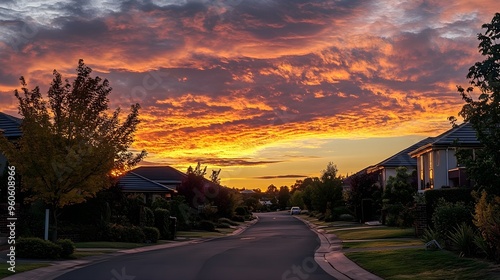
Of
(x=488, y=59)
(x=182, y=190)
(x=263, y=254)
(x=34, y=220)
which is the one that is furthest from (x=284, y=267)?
(x=182, y=190)

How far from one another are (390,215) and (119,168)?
26.6m

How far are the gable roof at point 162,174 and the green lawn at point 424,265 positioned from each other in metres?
65.5

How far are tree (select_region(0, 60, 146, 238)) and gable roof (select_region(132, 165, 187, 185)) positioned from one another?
60.3 metres

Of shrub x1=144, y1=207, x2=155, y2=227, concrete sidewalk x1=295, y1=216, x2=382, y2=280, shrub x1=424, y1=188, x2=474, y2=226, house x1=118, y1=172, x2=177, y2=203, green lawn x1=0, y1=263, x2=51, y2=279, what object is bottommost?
concrete sidewalk x1=295, y1=216, x2=382, y2=280

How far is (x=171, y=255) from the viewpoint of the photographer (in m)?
26.8

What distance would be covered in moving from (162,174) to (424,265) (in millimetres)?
74504

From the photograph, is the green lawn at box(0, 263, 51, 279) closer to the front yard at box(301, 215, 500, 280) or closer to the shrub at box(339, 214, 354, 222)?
the front yard at box(301, 215, 500, 280)

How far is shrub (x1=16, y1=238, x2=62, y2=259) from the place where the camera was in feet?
80.4

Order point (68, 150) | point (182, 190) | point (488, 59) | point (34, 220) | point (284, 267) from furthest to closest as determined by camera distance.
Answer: point (182, 190) → point (34, 220) → point (68, 150) → point (284, 267) → point (488, 59)

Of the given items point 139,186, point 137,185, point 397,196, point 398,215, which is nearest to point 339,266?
point 398,215

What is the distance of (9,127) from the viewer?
132 ft

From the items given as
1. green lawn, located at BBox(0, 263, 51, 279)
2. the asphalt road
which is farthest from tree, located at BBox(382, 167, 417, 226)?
green lawn, located at BBox(0, 263, 51, 279)

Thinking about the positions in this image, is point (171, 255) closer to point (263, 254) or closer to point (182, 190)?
point (263, 254)

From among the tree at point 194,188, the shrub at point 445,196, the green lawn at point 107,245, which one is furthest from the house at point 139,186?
the shrub at point 445,196
